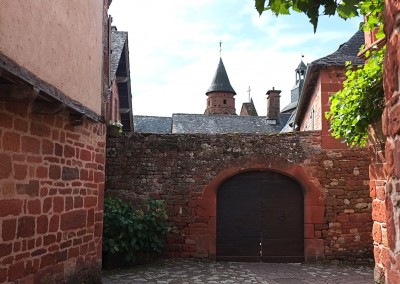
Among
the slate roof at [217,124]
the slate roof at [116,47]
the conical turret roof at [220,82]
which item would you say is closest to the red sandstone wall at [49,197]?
the slate roof at [116,47]

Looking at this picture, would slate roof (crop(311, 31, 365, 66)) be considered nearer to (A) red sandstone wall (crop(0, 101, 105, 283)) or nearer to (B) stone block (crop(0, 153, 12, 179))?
(A) red sandstone wall (crop(0, 101, 105, 283))

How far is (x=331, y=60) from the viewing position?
981 cm

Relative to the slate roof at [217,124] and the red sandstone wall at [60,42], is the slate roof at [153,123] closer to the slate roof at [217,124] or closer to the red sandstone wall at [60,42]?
the slate roof at [217,124]

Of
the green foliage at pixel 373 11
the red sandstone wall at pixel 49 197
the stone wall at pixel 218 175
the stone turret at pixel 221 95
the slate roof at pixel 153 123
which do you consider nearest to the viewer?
the green foliage at pixel 373 11

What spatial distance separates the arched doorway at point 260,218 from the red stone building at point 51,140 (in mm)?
3453

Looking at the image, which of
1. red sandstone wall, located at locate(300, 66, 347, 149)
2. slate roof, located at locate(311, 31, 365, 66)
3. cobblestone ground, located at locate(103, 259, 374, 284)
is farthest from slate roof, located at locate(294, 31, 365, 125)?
cobblestone ground, located at locate(103, 259, 374, 284)

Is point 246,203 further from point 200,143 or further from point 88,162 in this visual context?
point 88,162

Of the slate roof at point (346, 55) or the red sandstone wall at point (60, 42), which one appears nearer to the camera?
the red sandstone wall at point (60, 42)

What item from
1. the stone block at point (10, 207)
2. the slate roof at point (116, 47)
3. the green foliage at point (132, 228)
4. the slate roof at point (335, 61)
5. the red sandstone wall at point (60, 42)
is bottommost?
the green foliage at point (132, 228)

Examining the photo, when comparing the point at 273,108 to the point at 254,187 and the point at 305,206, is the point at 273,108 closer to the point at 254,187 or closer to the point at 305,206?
the point at 254,187

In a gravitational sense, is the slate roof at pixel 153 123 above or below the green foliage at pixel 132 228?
above

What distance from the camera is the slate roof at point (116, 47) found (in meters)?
13.0

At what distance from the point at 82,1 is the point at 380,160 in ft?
14.6

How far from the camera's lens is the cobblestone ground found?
739 cm
